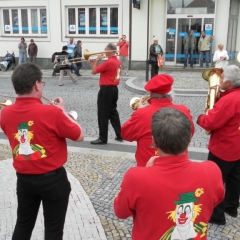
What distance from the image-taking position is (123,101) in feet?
36.4

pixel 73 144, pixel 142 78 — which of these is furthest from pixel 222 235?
pixel 142 78

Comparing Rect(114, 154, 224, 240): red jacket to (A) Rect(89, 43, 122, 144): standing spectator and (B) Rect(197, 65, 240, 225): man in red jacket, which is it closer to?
(B) Rect(197, 65, 240, 225): man in red jacket

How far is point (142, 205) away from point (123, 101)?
925cm

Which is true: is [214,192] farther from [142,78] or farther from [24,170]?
[142,78]

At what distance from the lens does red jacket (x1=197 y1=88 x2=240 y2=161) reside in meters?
3.44

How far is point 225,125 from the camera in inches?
140

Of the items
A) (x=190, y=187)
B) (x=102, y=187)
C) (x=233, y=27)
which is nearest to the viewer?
(x=190, y=187)

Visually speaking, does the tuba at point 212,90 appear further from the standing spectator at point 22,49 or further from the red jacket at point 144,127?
the standing spectator at point 22,49

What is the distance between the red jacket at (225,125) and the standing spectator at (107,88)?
3.12m

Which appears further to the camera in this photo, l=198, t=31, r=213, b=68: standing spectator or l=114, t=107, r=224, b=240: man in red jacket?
l=198, t=31, r=213, b=68: standing spectator

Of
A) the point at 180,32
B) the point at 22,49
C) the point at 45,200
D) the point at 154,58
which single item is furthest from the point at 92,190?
the point at 22,49

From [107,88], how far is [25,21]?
16.2 metres

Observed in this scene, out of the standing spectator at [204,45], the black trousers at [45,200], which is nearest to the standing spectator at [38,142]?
the black trousers at [45,200]

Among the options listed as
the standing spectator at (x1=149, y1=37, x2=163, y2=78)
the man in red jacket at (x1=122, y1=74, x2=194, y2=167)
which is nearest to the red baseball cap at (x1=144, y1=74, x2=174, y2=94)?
the man in red jacket at (x1=122, y1=74, x2=194, y2=167)
